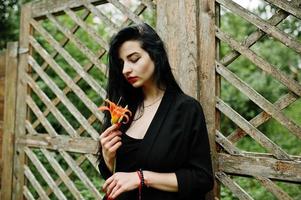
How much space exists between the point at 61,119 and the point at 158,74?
61.5 inches

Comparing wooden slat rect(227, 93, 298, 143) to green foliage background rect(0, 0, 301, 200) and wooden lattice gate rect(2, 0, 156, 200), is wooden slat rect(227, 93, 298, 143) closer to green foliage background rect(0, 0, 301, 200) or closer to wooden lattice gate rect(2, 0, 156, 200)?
wooden lattice gate rect(2, 0, 156, 200)

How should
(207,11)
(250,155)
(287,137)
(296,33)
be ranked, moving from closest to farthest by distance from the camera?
(250,155), (207,11), (296,33), (287,137)

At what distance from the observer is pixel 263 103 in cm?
214

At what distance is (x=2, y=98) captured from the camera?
385 cm

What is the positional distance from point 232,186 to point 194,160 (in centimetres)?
50

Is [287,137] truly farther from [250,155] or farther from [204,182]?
[204,182]

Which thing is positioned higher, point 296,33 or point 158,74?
point 296,33

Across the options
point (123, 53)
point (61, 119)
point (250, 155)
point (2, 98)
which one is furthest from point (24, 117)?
point (250, 155)

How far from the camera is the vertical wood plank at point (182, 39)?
2.37 meters

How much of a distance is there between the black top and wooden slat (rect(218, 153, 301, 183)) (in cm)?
32

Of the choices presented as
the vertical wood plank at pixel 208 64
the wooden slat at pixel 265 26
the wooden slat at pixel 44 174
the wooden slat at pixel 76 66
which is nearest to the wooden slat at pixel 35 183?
the wooden slat at pixel 44 174

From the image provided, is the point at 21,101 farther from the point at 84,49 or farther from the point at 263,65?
the point at 263,65

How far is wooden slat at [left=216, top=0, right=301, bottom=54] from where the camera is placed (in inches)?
79.6

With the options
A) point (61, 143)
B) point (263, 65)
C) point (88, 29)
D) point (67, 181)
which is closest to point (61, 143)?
point (61, 143)
